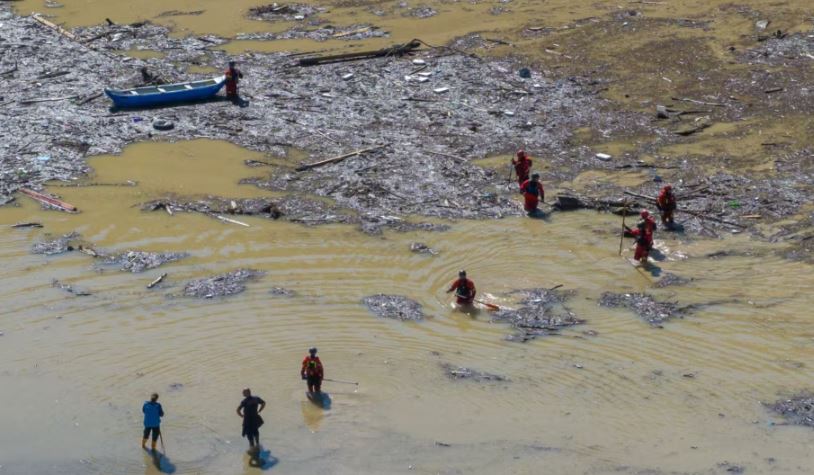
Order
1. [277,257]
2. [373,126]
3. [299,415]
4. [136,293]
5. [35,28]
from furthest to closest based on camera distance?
[35,28] → [373,126] → [277,257] → [136,293] → [299,415]

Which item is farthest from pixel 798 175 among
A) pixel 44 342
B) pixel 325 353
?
pixel 44 342

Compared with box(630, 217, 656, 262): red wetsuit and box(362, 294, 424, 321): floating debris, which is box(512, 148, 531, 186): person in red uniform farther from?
box(362, 294, 424, 321): floating debris

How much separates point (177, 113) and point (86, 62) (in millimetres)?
6386

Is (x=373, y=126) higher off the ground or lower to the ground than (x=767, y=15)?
lower

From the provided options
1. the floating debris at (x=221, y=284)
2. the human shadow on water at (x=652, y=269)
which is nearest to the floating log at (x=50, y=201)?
the floating debris at (x=221, y=284)

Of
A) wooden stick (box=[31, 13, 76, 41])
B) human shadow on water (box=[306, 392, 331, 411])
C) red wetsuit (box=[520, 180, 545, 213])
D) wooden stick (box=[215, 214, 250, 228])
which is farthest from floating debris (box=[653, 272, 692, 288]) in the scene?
wooden stick (box=[31, 13, 76, 41])

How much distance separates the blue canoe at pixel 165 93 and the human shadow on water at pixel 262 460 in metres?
16.1

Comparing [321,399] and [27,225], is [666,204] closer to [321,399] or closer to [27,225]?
[321,399]

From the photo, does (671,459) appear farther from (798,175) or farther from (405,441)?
(798,175)

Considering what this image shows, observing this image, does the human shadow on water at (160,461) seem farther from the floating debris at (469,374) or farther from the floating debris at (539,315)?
the floating debris at (539,315)

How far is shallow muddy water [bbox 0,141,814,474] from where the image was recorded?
1647 cm

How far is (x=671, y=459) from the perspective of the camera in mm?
16078

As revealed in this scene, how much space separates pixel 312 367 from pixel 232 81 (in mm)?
15081

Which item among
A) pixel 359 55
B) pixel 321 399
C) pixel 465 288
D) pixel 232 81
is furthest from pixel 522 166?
pixel 359 55
